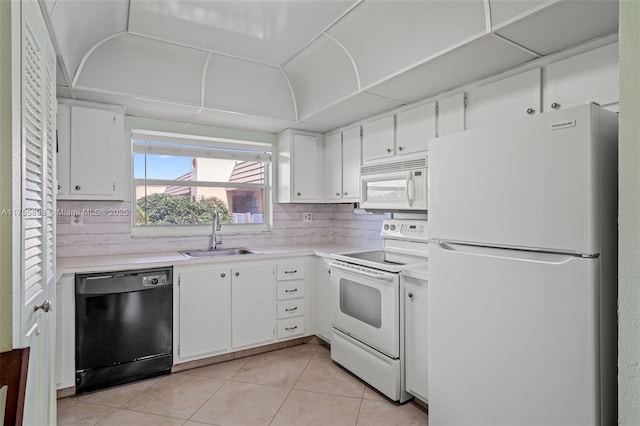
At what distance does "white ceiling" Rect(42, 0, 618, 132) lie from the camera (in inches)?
69.4

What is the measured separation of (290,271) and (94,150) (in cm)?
184

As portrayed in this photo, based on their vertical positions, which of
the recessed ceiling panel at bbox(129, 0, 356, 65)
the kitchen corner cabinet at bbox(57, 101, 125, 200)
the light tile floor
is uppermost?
the recessed ceiling panel at bbox(129, 0, 356, 65)

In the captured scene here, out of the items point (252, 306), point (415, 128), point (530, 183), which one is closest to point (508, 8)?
point (530, 183)

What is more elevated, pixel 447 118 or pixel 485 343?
pixel 447 118

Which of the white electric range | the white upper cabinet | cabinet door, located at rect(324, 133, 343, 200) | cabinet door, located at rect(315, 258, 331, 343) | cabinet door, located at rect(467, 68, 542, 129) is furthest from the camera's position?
cabinet door, located at rect(324, 133, 343, 200)

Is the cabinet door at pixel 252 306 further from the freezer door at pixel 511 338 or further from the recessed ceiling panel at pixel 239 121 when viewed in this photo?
the freezer door at pixel 511 338

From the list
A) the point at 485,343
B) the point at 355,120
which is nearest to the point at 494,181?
the point at 485,343

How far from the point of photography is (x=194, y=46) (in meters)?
2.63

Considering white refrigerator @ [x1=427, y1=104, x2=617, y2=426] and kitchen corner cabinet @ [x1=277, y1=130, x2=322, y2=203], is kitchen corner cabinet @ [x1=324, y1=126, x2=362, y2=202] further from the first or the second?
white refrigerator @ [x1=427, y1=104, x2=617, y2=426]

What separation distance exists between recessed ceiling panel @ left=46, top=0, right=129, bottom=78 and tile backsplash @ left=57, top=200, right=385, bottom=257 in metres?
1.15

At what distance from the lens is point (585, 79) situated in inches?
69.4

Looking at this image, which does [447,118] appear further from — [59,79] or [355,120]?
[59,79]

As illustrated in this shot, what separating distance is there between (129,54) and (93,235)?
4.85ft
